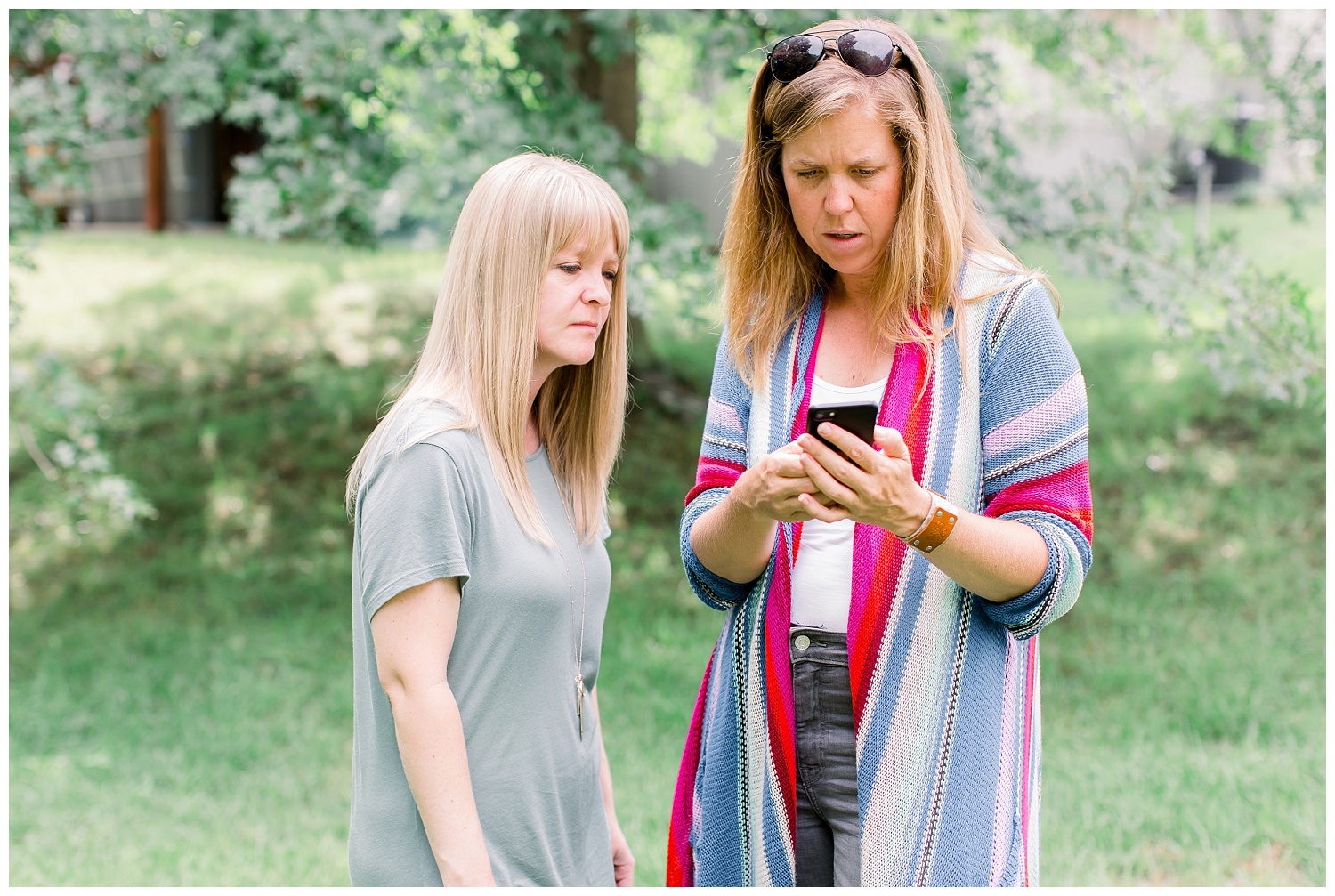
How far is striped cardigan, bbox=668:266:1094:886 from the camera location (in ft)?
5.64

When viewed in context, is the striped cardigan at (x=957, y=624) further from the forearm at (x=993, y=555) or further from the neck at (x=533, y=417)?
the neck at (x=533, y=417)

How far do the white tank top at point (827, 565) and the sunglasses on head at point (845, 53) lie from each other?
52 cm

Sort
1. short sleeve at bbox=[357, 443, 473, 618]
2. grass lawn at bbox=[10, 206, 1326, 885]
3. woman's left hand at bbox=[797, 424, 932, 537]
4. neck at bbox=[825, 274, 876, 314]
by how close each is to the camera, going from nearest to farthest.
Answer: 1. woman's left hand at bbox=[797, 424, 932, 537]
2. short sleeve at bbox=[357, 443, 473, 618]
3. neck at bbox=[825, 274, 876, 314]
4. grass lawn at bbox=[10, 206, 1326, 885]

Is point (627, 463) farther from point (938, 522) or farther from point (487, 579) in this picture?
point (938, 522)

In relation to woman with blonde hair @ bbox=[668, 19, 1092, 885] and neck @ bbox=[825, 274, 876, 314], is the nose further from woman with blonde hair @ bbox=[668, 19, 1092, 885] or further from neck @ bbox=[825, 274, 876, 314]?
neck @ bbox=[825, 274, 876, 314]

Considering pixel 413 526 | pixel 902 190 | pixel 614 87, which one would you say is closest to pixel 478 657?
pixel 413 526

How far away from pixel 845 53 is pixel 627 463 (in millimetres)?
5762

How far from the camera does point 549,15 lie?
189 inches

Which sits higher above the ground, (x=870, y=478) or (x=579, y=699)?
(x=870, y=478)

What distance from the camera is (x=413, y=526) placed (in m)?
1.71

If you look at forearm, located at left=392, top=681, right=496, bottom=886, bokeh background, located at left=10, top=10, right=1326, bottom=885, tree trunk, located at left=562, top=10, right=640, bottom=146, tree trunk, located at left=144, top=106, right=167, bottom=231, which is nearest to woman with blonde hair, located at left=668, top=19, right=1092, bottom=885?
forearm, located at left=392, top=681, right=496, bottom=886

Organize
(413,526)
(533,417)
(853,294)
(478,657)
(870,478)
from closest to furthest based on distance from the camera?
(870,478)
(413,526)
(478,657)
(853,294)
(533,417)

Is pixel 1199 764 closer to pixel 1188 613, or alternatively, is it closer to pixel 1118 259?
pixel 1188 613

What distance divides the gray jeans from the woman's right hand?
265 millimetres
